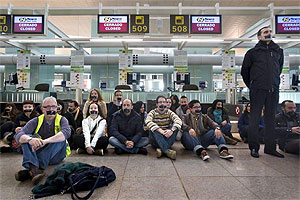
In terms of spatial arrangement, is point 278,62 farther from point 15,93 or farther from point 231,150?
point 15,93

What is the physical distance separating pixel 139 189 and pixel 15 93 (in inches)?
260

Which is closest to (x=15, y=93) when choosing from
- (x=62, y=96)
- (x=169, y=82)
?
(x=62, y=96)

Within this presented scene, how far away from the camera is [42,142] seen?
2203 millimetres

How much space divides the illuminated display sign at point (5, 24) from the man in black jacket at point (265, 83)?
5.48 metres

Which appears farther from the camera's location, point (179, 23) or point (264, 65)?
point (179, 23)

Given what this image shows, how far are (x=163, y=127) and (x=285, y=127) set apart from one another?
196 cm

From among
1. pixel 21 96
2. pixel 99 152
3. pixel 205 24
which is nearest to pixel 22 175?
pixel 99 152

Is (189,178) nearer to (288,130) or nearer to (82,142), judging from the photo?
(82,142)

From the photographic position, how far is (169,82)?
13086 millimetres

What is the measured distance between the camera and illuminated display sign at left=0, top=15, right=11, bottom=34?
4.99m

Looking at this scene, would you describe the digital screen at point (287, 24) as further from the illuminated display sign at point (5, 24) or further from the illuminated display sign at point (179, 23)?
the illuminated display sign at point (5, 24)

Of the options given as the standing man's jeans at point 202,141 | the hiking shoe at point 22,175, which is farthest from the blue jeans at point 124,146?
the hiking shoe at point 22,175

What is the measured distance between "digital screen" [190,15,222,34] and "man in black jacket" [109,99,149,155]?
289 cm

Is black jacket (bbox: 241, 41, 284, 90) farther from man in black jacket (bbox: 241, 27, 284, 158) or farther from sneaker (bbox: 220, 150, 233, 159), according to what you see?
sneaker (bbox: 220, 150, 233, 159)
